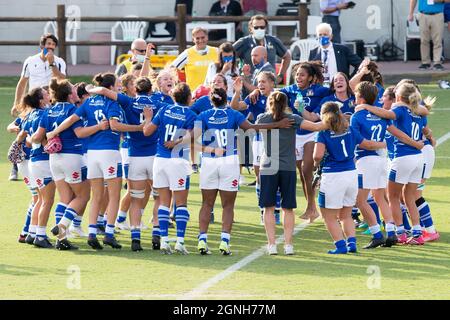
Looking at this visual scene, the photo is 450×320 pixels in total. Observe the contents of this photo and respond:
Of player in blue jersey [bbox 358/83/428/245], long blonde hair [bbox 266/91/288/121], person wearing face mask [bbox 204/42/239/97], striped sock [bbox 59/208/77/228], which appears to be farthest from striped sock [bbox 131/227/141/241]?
person wearing face mask [bbox 204/42/239/97]

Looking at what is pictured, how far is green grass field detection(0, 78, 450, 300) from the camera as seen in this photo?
11289 millimetres

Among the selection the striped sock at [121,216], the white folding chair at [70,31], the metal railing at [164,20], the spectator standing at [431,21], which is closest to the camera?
the striped sock at [121,216]

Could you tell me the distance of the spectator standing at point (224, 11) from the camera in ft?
94.1

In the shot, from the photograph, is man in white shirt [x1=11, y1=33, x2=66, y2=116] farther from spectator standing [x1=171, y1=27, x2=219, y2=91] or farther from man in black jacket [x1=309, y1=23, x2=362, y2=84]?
man in black jacket [x1=309, y1=23, x2=362, y2=84]

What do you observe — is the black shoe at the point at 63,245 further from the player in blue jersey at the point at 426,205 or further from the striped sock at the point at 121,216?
the player in blue jersey at the point at 426,205

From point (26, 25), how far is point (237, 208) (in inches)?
628

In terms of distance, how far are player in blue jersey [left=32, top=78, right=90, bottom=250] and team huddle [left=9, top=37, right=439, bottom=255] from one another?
11mm

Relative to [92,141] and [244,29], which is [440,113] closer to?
[244,29]

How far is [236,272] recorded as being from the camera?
12195 millimetres

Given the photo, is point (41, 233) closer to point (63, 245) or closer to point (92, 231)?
point (63, 245)

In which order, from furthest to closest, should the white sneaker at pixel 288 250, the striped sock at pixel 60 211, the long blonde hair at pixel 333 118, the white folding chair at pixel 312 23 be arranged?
the white folding chair at pixel 312 23 → the striped sock at pixel 60 211 → the white sneaker at pixel 288 250 → the long blonde hair at pixel 333 118

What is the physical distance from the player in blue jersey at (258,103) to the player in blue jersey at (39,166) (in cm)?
215

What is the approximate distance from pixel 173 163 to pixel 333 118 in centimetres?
169

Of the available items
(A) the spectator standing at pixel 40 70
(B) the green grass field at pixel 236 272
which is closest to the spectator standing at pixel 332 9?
(A) the spectator standing at pixel 40 70
